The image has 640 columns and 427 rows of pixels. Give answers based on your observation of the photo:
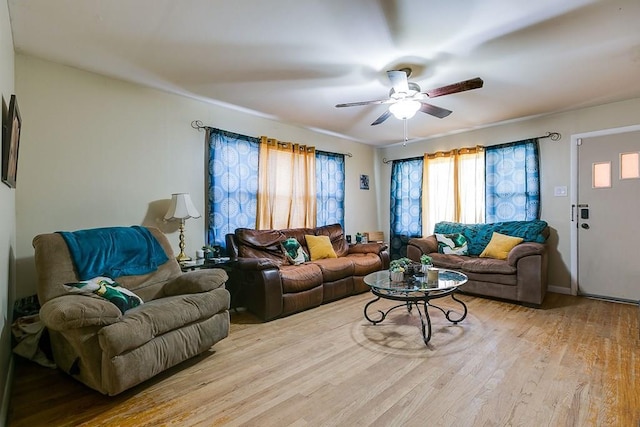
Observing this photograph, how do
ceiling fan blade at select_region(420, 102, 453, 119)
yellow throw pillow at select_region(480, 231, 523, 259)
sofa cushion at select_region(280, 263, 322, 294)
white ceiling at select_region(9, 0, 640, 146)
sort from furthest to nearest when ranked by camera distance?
1. yellow throw pillow at select_region(480, 231, 523, 259)
2. sofa cushion at select_region(280, 263, 322, 294)
3. ceiling fan blade at select_region(420, 102, 453, 119)
4. white ceiling at select_region(9, 0, 640, 146)

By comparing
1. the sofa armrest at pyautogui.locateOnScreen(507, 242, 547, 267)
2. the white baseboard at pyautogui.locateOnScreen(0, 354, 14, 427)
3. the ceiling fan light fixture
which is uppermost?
the ceiling fan light fixture

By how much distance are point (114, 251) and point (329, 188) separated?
3255mm

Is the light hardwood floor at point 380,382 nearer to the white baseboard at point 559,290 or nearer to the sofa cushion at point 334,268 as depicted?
the sofa cushion at point 334,268

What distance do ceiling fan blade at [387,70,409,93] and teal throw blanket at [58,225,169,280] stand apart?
8.19 ft

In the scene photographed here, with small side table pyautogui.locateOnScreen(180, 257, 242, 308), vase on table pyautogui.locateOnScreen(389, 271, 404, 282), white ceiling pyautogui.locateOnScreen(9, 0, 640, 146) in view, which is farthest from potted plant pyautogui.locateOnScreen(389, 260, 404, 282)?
white ceiling pyautogui.locateOnScreen(9, 0, 640, 146)

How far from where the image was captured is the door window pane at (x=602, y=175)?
3.85 metres

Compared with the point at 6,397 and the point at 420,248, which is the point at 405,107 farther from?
the point at 6,397

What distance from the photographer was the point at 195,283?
8.30 ft

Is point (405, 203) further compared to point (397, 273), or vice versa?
point (405, 203)

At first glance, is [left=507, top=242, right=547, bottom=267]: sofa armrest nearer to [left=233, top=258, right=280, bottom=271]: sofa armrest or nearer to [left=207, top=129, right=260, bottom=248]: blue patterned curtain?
[left=233, top=258, right=280, bottom=271]: sofa armrest

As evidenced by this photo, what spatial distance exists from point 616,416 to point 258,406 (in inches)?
77.0

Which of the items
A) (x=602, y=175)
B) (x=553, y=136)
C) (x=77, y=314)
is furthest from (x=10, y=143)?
(x=602, y=175)

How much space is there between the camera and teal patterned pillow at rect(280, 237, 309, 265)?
403 cm

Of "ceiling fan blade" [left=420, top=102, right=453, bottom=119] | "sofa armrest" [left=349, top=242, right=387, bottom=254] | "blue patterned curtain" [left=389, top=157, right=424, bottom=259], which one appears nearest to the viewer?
"ceiling fan blade" [left=420, top=102, right=453, bottom=119]
